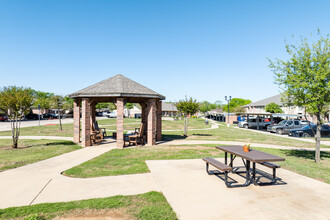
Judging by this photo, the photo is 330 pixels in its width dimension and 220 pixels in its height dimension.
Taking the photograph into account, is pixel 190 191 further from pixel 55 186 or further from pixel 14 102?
pixel 14 102

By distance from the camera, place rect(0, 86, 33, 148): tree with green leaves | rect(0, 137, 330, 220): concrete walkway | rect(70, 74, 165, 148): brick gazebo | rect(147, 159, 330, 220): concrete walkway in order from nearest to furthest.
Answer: rect(147, 159, 330, 220): concrete walkway, rect(0, 137, 330, 220): concrete walkway, rect(0, 86, 33, 148): tree with green leaves, rect(70, 74, 165, 148): brick gazebo

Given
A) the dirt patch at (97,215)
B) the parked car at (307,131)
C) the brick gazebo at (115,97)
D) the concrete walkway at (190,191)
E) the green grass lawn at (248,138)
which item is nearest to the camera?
the dirt patch at (97,215)

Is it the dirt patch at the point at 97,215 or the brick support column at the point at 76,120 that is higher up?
the brick support column at the point at 76,120

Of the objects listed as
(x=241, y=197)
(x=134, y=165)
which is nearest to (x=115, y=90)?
(x=134, y=165)

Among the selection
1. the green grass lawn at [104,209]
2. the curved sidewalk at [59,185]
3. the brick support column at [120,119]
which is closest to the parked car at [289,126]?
the brick support column at [120,119]

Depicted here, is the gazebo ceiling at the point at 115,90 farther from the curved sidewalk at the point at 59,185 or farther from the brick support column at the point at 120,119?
the curved sidewalk at the point at 59,185

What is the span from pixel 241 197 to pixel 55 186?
542cm

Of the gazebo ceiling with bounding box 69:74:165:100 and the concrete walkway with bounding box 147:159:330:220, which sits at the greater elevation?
the gazebo ceiling with bounding box 69:74:165:100

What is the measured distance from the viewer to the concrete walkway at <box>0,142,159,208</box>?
520 centimetres

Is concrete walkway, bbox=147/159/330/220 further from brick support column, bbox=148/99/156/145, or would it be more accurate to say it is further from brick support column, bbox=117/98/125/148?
brick support column, bbox=148/99/156/145

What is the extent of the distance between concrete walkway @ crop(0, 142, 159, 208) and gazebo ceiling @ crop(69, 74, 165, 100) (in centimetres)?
532

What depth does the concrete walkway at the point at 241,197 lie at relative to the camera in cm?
442

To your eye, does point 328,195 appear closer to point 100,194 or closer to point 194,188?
point 194,188

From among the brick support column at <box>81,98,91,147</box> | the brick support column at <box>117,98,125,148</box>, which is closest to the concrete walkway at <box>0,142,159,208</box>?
the brick support column at <box>117,98,125,148</box>
